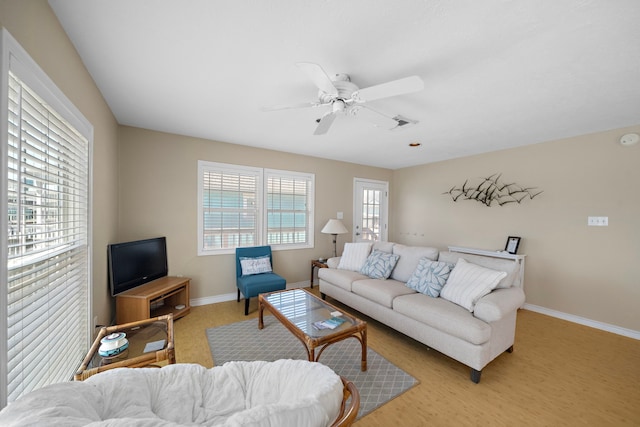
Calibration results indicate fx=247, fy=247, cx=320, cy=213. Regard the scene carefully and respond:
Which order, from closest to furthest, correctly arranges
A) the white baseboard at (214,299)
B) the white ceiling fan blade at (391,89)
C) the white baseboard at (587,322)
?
the white ceiling fan blade at (391,89) < the white baseboard at (587,322) < the white baseboard at (214,299)

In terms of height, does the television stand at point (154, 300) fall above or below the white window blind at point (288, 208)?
below

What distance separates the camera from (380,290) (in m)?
2.77

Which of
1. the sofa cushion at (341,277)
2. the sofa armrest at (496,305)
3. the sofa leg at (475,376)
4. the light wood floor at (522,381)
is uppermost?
the sofa armrest at (496,305)

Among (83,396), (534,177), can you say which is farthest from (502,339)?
(83,396)

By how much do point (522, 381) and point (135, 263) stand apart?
389 cm

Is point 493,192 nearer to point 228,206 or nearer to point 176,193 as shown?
point 228,206

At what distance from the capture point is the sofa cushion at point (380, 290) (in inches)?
105

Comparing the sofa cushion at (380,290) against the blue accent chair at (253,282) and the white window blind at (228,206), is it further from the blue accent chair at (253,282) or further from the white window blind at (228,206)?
the white window blind at (228,206)

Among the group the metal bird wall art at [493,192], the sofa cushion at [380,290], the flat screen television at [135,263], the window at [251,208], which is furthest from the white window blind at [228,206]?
the metal bird wall art at [493,192]

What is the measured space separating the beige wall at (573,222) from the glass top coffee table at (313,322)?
3.01m

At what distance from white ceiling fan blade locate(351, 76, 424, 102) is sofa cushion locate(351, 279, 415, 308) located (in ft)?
6.47

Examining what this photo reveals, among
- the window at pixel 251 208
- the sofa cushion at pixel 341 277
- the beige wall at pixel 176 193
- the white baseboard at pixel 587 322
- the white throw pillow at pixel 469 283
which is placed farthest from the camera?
the window at pixel 251 208

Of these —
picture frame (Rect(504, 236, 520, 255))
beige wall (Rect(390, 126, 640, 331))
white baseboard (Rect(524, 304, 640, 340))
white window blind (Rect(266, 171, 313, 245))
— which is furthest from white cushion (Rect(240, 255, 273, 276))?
white baseboard (Rect(524, 304, 640, 340))

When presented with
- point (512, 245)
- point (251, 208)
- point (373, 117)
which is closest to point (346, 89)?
point (373, 117)
